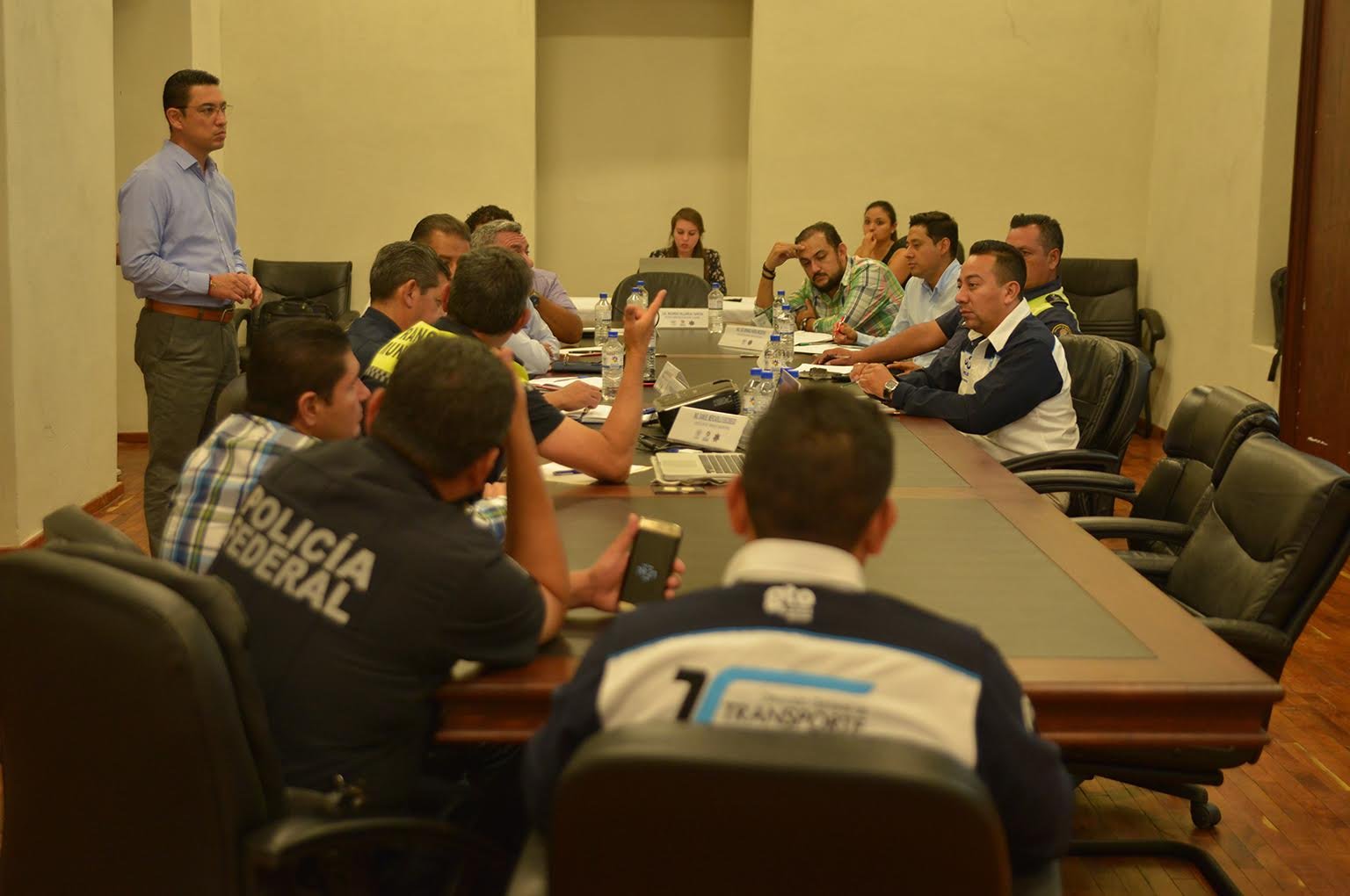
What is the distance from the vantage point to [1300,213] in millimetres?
6164

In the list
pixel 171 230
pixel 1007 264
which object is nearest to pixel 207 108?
pixel 171 230

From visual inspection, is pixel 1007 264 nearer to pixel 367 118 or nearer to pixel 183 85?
pixel 183 85

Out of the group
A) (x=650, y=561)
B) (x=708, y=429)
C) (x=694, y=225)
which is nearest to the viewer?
(x=650, y=561)

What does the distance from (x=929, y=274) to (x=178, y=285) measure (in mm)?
3076

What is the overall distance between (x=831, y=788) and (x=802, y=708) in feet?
0.53

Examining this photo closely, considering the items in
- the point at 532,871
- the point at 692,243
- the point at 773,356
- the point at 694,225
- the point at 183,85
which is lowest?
the point at 532,871

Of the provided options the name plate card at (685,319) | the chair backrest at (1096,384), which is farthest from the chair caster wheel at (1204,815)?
the name plate card at (685,319)

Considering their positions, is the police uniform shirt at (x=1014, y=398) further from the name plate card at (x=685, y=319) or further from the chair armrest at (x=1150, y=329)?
the chair armrest at (x=1150, y=329)

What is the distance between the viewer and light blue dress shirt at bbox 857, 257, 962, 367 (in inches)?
229

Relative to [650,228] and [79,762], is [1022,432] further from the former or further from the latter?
[650,228]

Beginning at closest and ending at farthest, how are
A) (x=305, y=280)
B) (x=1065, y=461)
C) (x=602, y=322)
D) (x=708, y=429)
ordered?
(x=708, y=429) → (x=1065, y=461) → (x=602, y=322) → (x=305, y=280)

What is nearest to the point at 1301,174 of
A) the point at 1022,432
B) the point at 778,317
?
the point at 778,317

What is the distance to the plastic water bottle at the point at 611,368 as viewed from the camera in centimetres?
427

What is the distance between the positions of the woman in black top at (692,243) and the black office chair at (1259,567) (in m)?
5.41
